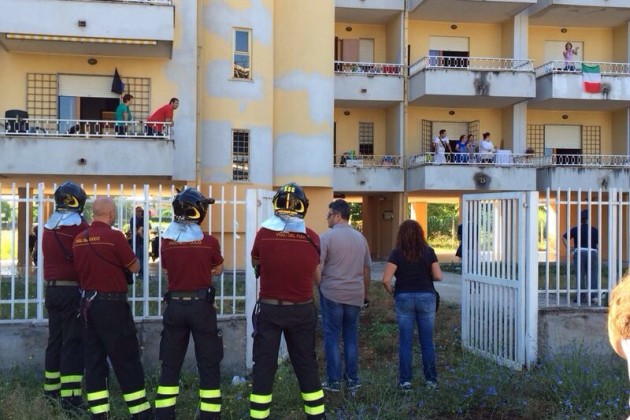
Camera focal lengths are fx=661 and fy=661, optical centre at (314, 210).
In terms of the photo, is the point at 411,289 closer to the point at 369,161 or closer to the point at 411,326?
the point at 411,326

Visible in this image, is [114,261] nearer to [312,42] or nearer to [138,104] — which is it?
[138,104]

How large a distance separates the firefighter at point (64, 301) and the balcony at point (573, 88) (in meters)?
20.2

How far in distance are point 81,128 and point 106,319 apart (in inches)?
525

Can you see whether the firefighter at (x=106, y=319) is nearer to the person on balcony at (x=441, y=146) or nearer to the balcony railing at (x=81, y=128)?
the balcony railing at (x=81, y=128)

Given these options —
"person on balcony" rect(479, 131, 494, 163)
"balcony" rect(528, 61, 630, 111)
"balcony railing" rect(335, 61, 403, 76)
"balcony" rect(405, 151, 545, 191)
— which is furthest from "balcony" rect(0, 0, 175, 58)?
"balcony" rect(528, 61, 630, 111)

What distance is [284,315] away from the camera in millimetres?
5504

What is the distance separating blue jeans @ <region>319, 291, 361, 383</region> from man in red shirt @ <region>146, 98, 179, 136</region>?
35.7ft

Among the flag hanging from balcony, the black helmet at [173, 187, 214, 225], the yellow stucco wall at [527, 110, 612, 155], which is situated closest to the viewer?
the black helmet at [173, 187, 214, 225]

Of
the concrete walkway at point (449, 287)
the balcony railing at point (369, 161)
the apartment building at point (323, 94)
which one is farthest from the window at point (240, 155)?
the concrete walkway at point (449, 287)

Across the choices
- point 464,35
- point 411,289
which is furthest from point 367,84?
point 411,289

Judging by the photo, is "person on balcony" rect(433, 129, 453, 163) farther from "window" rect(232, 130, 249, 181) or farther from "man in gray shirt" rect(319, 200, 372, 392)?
"man in gray shirt" rect(319, 200, 372, 392)

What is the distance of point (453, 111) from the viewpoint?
25500 mm

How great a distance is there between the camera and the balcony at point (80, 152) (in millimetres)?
16578

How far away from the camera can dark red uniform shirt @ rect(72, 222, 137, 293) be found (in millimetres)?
5863
